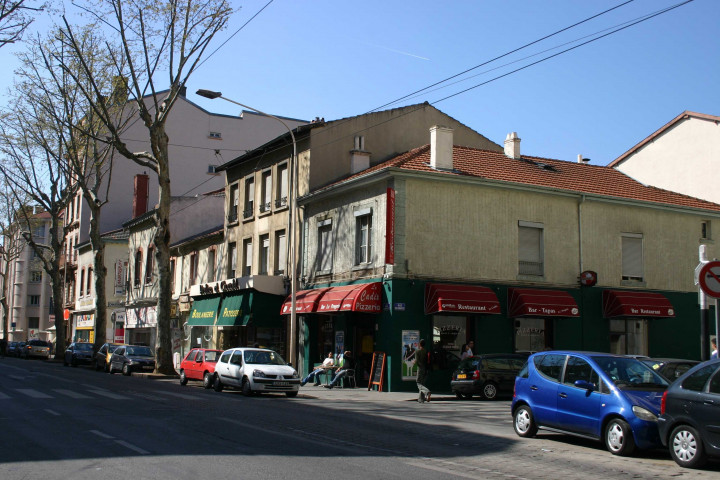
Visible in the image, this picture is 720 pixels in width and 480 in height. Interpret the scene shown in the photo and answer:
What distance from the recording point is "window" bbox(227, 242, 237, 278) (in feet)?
123

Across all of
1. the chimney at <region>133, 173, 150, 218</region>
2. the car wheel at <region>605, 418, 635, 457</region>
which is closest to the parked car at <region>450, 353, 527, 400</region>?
the car wheel at <region>605, 418, 635, 457</region>

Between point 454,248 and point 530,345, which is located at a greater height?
point 454,248

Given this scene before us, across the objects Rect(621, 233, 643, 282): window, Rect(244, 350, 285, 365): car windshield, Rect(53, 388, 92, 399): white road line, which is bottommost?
Rect(53, 388, 92, 399): white road line

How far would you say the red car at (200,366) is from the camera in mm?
25688

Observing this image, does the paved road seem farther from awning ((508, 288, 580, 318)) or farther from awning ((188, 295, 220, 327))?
awning ((188, 295, 220, 327))

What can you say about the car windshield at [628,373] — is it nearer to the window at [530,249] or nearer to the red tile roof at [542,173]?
the red tile roof at [542,173]

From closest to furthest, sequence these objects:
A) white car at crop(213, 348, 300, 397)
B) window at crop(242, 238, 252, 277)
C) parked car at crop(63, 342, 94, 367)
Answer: white car at crop(213, 348, 300, 397), window at crop(242, 238, 252, 277), parked car at crop(63, 342, 94, 367)

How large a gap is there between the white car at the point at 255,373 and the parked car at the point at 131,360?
36.9 feet

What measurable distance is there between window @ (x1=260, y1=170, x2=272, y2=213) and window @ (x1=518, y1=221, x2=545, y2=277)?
12.1 metres

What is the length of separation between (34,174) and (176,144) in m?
11.8

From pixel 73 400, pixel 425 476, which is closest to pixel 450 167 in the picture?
pixel 73 400

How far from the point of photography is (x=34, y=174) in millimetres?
46156

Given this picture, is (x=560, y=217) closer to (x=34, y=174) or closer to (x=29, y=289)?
(x=34, y=174)

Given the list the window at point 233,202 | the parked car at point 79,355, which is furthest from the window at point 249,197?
the parked car at point 79,355
